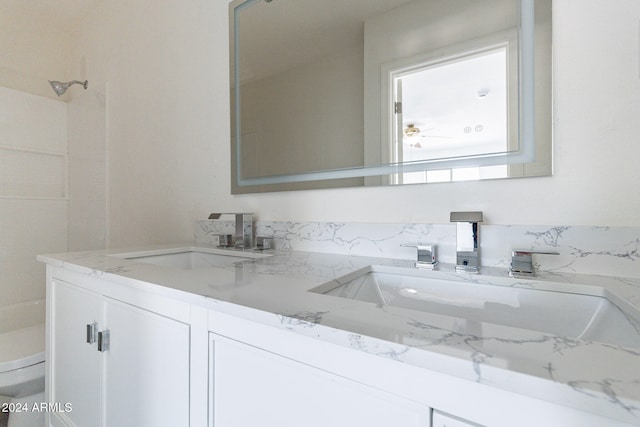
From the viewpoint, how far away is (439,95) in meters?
0.86

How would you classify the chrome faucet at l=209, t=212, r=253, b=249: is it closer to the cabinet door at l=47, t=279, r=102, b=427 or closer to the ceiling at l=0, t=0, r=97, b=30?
the cabinet door at l=47, t=279, r=102, b=427

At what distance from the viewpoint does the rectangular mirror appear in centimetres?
76

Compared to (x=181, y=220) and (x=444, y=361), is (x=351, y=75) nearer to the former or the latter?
(x=444, y=361)

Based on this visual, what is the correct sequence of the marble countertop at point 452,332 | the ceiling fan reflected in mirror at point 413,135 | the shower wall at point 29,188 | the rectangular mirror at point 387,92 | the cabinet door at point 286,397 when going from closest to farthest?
the marble countertop at point 452,332
the cabinet door at point 286,397
the rectangular mirror at point 387,92
the ceiling fan reflected in mirror at point 413,135
the shower wall at point 29,188

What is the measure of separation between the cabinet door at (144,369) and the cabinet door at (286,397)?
0.11m

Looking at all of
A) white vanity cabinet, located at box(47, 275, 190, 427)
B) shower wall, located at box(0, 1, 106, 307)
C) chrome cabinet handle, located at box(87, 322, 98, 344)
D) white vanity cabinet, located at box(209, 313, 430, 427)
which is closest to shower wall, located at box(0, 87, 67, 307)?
shower wall, located at box(0, 1, 106, 307)

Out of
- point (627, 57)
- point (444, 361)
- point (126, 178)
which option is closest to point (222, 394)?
Result: point (444, 361)

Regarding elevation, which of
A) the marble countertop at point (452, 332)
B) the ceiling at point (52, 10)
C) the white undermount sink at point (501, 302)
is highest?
the ceiling at point (52, 10)

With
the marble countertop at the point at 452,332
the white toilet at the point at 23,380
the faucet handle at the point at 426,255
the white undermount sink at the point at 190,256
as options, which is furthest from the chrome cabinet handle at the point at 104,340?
the faucet handle at the point at 426,255

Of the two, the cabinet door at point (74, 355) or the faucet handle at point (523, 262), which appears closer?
the faucet handle at point (523, 262)

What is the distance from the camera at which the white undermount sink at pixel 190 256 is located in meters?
1.10

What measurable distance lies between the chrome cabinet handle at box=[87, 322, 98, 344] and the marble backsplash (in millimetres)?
624

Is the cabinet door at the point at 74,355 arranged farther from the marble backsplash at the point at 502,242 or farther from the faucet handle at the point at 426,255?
the faucet handle at the point at 426,255

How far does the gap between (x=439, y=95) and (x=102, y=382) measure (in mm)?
1213
